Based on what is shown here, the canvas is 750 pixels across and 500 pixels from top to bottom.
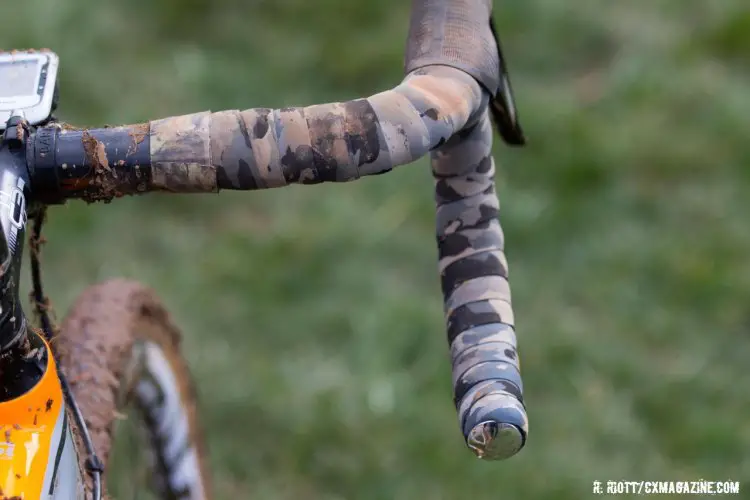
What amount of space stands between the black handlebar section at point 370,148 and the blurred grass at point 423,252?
1075mm

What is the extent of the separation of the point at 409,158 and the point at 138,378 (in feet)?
2.55

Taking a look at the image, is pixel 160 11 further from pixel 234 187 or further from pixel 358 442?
pixel 234 187

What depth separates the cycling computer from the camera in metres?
0.87

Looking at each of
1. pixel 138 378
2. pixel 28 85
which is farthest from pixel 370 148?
pixel 138 378

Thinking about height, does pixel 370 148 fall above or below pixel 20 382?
above

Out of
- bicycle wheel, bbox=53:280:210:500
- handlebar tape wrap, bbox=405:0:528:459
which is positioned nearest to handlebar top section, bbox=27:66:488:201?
handlebar tape wrap, bbox=405:0:528:459

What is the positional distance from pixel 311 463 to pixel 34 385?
1.24 m

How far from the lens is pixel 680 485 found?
78.7 inches

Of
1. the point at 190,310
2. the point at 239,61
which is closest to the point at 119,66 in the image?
the point at 239,61

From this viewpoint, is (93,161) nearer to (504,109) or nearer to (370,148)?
(370,148)

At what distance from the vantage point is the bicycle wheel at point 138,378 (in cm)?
126

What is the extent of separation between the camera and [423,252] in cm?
252

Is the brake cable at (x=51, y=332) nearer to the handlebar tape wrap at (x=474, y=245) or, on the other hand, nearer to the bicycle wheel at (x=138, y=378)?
the bicycle wheel at (x=138, y=378)

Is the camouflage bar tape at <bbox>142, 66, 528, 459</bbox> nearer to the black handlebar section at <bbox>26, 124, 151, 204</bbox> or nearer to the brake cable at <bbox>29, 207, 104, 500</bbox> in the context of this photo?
the black handlebar section at <bbox>26, 124, 151, 204</bbox>
